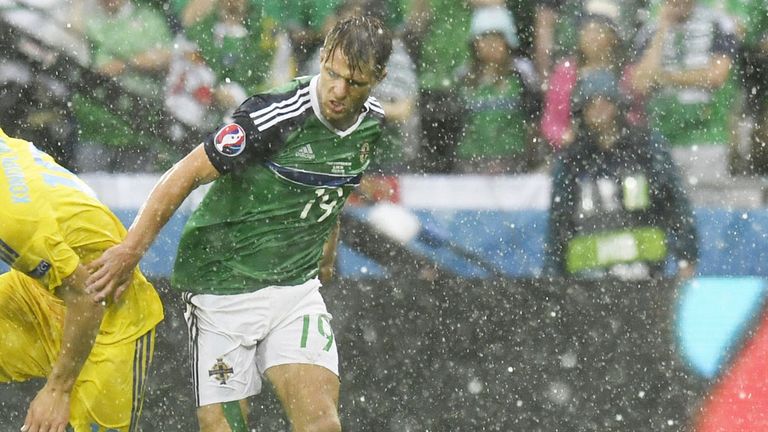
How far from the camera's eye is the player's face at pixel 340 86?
4023mm

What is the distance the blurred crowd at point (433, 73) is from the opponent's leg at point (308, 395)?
59.7 inches

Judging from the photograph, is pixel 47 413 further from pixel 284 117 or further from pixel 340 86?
pixel 340 86

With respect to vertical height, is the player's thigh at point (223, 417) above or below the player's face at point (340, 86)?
below

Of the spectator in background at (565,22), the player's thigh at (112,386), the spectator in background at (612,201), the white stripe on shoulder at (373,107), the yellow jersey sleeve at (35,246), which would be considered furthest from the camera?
the spectator in background at (565,22)

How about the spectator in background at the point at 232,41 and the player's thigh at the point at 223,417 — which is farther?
the spectator in background at the point at 232,41

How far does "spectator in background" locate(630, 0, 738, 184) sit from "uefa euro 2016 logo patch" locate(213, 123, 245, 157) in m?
2.22

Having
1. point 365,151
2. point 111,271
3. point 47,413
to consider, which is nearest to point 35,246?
point 111,271

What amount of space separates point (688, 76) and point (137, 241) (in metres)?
2.81

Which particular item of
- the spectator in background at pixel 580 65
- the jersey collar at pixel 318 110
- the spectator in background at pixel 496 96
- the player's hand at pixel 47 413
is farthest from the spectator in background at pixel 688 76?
the player's hand at pixel 47 413

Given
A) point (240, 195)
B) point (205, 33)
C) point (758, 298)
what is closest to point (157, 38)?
point (205, 33)

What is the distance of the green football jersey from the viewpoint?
4.14m

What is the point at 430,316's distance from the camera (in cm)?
533

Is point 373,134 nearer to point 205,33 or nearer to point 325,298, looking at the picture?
point 325,298

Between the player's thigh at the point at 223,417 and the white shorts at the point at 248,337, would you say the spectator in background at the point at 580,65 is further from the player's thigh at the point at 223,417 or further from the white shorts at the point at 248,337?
the player's thigh at the point at 223,417
